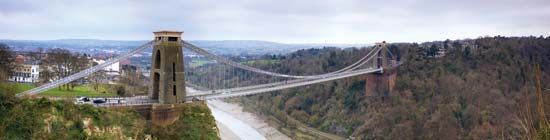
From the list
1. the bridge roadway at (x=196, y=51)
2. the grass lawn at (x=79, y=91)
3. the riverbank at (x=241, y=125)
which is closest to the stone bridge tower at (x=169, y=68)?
the bridge roadway at (x=196, y=51)

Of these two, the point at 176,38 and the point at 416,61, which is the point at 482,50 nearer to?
the point at 416,61

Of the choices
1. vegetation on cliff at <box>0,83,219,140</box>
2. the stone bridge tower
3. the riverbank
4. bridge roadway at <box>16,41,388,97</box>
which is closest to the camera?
vegetation on cliff at <box>0,83,219,140</box>

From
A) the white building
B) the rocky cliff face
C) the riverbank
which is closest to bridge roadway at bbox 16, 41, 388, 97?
the rocky cliff face

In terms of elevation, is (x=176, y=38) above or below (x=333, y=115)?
above

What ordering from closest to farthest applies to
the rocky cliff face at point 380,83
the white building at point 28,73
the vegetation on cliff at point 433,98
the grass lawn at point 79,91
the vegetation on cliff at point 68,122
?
1. the vegetation on cliff at point 68,122
2. the grass lawn at point 79,91
3. the white building at point 28,73
4. the vegetation on cliff at point 433,98
5. the rocky cliff face at point 380,83

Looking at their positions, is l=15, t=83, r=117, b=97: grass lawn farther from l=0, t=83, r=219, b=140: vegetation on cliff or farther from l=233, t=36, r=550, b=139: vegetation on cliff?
l=233, t=36, r=550, b=139: vegetation on cliff

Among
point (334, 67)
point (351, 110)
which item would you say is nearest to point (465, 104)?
point (351, 110)

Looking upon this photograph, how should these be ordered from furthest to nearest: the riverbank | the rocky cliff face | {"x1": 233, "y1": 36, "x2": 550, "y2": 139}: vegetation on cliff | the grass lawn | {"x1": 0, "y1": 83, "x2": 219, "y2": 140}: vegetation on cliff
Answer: the rocky cliff face
the riverbank
{"x1": 233, "y1": 36, "x2": 550, "y2": 139}: vegetation on cliff
the grass lawn
{"x1": 0, "y1": 83, "x2": 219, "y2": 140}: vegetation on cliff

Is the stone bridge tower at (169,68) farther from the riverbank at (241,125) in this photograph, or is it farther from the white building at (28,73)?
the white building at (28,73)
